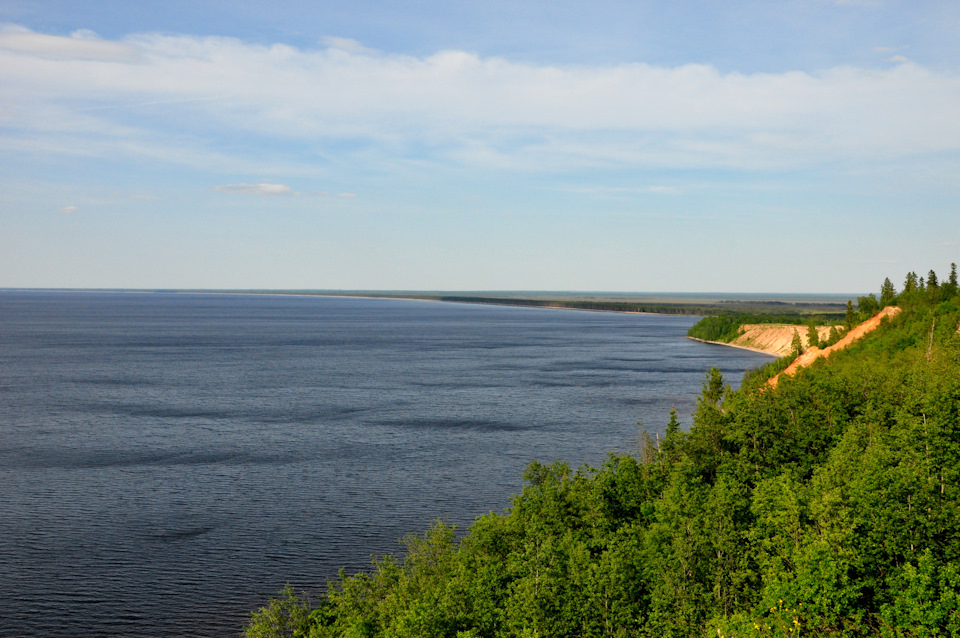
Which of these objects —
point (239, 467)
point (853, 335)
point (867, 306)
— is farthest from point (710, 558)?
point (867, 306)

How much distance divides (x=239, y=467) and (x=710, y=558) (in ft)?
174

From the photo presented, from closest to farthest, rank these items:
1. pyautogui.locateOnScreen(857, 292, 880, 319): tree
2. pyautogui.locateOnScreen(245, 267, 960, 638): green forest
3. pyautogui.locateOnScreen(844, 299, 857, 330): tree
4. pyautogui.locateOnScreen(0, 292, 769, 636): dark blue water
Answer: pyautogui.locateOnScreen(245, 267, 960, 638): green forest → pyautogui.locateOnScreen(0, 292, 769, 636): dark blue water → pyautogui.locateOnScreen(844, 299, 857, 330): tree → pyautogui.locateOnScreen(857, 292, 880, 319): tree

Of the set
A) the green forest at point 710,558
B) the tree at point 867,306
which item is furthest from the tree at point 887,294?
the green forest at point 710,558

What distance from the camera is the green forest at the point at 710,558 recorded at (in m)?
33.7

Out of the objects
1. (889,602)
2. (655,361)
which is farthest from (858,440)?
(655,361)

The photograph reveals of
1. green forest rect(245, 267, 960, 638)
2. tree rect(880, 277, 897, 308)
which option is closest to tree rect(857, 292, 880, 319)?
tree rect(880, 277, 897, 308)

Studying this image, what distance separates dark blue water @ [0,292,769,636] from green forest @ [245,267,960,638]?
7342mm

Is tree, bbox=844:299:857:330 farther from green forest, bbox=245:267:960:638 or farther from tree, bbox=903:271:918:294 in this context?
green forest, bbox=245:267:960:638

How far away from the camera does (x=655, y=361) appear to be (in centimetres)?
18100

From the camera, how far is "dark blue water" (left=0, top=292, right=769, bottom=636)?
4925 centimetres

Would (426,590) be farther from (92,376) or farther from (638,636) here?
(92,376)

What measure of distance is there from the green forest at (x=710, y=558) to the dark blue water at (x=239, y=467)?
7342 mm

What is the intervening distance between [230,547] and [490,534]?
22084mm

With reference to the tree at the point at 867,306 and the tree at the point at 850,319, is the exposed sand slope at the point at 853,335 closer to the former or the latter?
the tree at the point at 850,319
